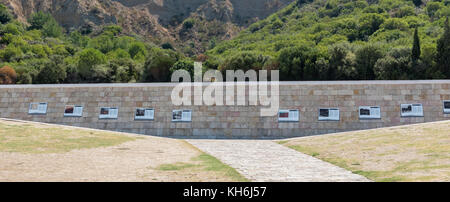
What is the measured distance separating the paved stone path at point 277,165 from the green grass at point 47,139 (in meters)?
5.05

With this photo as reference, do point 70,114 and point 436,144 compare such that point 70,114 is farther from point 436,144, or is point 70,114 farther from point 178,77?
point 178,77

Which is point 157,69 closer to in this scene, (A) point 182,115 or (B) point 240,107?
(A) point 182,115

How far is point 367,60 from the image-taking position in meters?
Answer: 49.4

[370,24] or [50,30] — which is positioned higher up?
[50,30]

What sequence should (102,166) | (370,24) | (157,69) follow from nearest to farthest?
(102,166)
(157,69)
(370,24)

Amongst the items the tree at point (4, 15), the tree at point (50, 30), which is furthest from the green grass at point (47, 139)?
the tree at point (4, 15)

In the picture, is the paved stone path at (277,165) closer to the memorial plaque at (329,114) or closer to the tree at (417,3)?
the memorial plaque at (329,114)

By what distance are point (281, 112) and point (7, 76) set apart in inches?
1702

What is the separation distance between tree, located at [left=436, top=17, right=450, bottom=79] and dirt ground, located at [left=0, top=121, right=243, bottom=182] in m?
33.6

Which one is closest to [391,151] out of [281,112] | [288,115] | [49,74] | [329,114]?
[329,114]

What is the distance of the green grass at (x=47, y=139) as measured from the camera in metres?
16.8

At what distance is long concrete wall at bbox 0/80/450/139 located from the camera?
85.5ft

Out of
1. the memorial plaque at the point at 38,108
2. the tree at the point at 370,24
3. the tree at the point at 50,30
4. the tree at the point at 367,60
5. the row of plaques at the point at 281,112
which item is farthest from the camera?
the tree at the point at 50,30

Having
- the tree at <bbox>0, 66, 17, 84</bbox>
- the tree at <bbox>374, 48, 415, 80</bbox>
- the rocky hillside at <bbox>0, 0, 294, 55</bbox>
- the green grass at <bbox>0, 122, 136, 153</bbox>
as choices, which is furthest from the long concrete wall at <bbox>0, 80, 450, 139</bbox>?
the rocky hillside at <bbox>0, 0, 294, 55</bbox>
